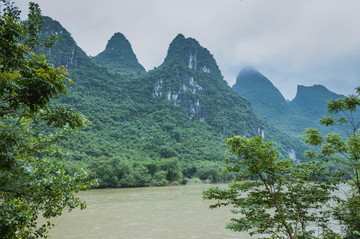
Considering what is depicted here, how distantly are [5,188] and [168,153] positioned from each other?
62.1 metres

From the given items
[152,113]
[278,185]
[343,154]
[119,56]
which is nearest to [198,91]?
[152,113]

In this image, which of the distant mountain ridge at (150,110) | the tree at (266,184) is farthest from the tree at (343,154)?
the distant mountain ridge at (150,110)

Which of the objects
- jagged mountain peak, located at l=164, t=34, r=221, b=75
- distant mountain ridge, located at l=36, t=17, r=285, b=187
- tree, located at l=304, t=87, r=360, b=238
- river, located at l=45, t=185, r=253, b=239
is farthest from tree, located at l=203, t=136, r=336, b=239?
jagged mountain peak, located at l=164, t=34, r=221, b=75

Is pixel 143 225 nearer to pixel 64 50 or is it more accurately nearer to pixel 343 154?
pixel 343 154

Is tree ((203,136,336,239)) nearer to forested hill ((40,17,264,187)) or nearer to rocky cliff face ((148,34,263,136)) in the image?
forested hill ((40,17,264,187))

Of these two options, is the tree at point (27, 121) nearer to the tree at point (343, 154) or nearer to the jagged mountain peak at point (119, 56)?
the tree at point (343, 154)

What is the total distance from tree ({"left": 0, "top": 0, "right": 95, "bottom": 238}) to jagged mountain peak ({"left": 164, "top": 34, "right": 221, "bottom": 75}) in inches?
5613

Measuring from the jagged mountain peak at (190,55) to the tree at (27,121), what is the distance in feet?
468

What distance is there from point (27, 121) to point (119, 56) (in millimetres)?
173848

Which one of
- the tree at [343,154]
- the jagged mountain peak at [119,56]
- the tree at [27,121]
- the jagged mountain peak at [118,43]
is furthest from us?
the jagged mountain peak at [118,43]

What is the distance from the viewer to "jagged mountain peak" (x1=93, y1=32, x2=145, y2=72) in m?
160

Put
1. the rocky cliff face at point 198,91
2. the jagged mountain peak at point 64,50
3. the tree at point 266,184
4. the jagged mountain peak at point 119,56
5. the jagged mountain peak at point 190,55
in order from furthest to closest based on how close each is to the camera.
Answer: the jagged mountain peak at point 119,56
the jagged mountain peak at point 190,55
the rocky cliff face at point 198,91
the jagged mountain peak at point 64,50
the tree at point 266,184

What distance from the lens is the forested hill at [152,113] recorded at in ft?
156

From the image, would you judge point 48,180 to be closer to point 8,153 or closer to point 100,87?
point 8,153
